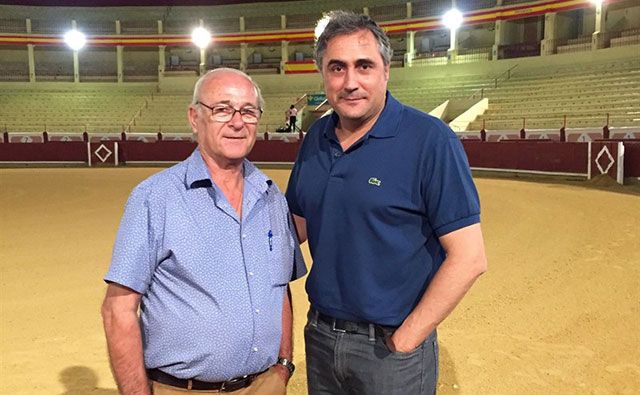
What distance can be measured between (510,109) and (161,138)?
579 inches

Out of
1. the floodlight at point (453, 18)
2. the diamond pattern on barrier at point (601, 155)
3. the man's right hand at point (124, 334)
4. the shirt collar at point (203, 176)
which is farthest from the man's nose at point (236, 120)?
the floodlight at point (453, 18)

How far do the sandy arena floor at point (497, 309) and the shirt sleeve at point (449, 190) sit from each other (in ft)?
6.47

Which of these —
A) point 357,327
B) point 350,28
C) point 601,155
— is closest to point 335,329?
point 357,327

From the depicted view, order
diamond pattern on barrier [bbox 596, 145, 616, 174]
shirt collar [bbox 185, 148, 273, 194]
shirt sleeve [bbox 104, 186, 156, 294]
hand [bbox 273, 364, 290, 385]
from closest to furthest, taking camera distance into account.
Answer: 1. shirt sleeve [bbox 104, 186, 156, 294]
2. shirt collar [bbox 185, 148, 273, 194]
3. hand [bbox 273, 364, 290, 385]
4. diamond pattern on barrier [bbox 596, 145, 616, 174]

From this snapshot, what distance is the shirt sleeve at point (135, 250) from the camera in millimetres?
1536

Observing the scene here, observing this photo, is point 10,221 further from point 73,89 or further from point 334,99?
point 73,89

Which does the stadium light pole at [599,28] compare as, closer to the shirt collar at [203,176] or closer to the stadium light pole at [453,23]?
the stadium light pole at [453,23]

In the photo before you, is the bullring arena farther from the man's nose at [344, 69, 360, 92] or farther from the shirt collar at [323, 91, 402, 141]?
the man's nose at [344, 69, 360, 92]

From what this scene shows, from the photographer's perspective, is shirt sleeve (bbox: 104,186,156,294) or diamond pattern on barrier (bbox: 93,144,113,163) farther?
diamond pattern on barrier (bbox: 93,144,113,163)

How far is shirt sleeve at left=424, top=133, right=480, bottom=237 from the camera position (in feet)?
5.18

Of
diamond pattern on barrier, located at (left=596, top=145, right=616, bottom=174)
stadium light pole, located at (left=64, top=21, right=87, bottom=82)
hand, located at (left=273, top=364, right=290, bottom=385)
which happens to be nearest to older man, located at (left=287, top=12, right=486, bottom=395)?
hand, located at (left=273, top=364, right=290, bottom=385)

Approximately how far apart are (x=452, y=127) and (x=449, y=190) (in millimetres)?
20856

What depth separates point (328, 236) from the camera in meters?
1.77

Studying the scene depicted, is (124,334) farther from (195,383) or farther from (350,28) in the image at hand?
(350,28)
